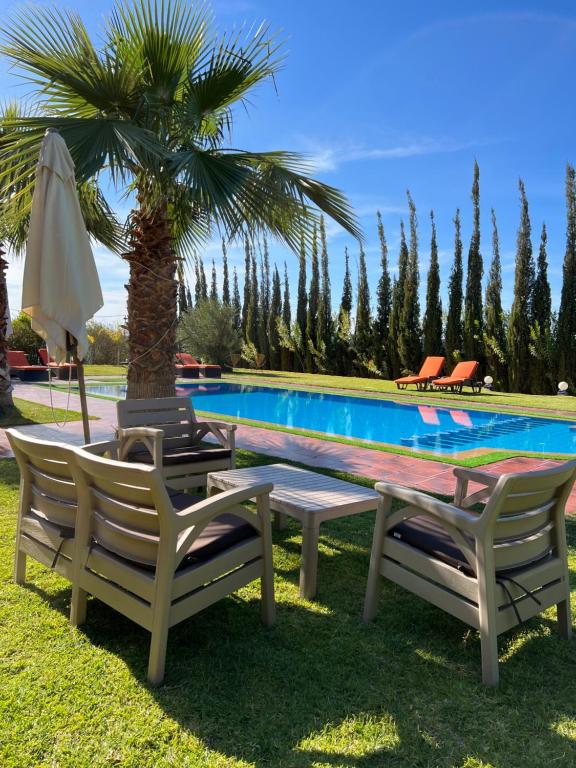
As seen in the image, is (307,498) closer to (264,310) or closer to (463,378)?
(463,378)

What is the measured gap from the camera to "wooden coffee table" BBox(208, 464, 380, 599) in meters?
2.82

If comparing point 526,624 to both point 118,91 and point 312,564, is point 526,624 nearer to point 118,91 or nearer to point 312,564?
Answer: point 312,564

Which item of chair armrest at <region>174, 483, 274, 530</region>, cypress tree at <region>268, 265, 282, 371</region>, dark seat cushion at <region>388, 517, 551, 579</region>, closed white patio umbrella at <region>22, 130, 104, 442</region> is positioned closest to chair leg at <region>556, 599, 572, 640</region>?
dark seat cushion at <region>388, 517, 551, 579</region>

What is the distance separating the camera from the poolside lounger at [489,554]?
2.09 m

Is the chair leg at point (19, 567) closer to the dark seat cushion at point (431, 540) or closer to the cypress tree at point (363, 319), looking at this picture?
the dark seat cushion at point (431, 540)

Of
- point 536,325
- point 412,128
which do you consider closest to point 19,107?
point 412,128

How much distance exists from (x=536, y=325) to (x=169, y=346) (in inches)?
602

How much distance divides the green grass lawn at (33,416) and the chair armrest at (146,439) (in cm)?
418

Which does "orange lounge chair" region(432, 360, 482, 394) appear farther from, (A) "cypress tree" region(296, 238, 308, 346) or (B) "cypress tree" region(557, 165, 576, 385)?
(A) "cypress tree" region(296, 238, 308, 346)

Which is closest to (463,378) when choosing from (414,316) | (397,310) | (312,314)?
(414,316)

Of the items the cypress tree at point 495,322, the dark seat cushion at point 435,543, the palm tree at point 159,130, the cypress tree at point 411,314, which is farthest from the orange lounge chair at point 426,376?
the dark seat cushion at point 435,543

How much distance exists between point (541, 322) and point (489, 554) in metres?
17.8

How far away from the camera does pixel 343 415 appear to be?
39.6ft

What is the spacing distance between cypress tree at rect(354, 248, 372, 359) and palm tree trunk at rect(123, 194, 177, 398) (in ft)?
60.4
